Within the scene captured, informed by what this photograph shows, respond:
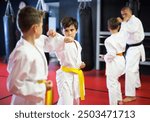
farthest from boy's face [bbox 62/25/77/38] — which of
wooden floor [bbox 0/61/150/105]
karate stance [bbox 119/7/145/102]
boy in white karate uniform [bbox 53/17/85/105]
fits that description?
karate stance [bbox 119/7/145/102]

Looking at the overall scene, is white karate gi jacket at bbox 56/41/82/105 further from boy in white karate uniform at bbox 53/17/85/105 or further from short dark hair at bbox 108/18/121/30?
short dark hair at bbox 108/18/121/30

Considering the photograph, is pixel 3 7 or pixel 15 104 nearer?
pixel 15 104

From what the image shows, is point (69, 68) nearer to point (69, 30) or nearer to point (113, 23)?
point (69, 30)

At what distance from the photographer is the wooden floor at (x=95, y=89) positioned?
2.08 m

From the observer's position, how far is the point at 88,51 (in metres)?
2.34

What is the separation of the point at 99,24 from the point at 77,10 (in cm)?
74

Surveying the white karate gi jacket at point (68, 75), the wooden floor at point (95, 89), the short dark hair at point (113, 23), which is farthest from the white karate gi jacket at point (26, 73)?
the short dark hair at point (113, 23)

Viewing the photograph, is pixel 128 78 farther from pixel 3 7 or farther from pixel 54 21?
pixel 3 7

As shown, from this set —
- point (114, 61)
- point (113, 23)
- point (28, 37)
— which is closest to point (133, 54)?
point (114, 61)

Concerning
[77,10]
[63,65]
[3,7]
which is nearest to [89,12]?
[77,10]

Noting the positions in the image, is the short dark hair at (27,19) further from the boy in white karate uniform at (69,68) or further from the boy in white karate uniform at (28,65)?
the boy in white karate uniform at (69,68)

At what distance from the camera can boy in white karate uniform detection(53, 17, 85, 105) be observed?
5.18 ft

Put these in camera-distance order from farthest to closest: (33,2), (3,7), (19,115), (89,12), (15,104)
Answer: (89,12) → (3,7) → (33,2) → (19,115) → (15,104)

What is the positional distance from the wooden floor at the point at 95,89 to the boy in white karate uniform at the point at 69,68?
302mm
